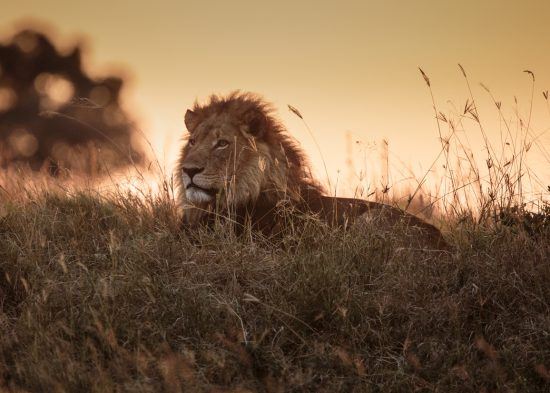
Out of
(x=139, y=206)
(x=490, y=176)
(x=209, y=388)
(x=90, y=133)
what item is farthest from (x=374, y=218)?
(x=90, y=133)

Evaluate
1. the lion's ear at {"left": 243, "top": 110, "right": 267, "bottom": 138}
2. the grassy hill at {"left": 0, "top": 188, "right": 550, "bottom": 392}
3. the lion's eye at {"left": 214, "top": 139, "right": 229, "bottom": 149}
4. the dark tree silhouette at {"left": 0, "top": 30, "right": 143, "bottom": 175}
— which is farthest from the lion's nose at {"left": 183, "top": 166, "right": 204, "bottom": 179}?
the dark tree silhouette at {"left": 0, "top": 30, "right": 143, "bottom": 175}

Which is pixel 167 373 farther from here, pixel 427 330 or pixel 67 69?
pixel 67 69

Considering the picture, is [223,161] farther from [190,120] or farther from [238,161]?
[190,120]

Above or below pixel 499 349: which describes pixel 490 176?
above

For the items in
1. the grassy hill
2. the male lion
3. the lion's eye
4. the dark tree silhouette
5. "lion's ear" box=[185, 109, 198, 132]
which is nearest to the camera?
the grassy hill

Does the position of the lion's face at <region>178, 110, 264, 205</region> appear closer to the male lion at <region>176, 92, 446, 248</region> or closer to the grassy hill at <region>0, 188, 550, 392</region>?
the male lion at <region>176, 92, 446, 248</region>

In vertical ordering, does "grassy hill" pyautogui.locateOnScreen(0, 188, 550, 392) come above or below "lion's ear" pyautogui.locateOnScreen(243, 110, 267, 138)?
below

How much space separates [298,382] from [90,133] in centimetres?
2018

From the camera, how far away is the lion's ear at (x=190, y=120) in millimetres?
8258

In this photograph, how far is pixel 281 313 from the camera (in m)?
5.27

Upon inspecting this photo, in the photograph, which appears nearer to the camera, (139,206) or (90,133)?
(139,206)

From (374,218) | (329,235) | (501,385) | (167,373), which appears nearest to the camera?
(167,373)

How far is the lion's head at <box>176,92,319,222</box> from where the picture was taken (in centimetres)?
766

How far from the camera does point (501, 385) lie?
4.70m
